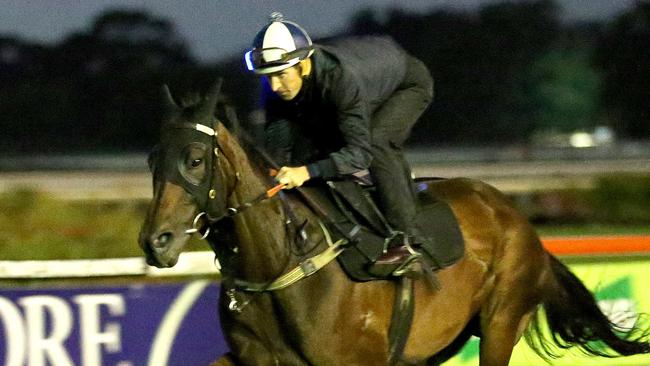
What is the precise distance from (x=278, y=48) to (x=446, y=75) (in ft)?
88.6

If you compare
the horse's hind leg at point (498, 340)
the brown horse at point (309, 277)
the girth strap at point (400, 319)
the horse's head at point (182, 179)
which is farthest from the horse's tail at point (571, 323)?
the horse's head at point (182, 179)

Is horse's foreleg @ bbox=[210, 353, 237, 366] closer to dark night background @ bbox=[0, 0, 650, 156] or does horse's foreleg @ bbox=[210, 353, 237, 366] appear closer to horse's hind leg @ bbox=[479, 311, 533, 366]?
horse's hind leg @ bbox=[479, 311, 533, 366]

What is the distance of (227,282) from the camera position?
4199 mm

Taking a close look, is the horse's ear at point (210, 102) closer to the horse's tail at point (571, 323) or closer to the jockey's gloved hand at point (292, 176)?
the jockey's gloved hand at point (292, 176)

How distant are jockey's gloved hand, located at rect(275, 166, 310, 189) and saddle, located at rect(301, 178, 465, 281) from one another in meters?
0.24

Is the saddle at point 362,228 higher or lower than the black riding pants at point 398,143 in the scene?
lower

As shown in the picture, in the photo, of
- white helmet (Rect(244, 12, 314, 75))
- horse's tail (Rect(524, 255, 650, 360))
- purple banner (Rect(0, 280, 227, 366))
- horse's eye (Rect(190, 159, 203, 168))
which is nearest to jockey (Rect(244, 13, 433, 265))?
white helmet (Rect(244, 12, 314, 75))

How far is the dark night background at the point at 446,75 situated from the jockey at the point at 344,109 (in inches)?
877

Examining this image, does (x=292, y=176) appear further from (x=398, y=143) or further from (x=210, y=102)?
(x=398, y=143)

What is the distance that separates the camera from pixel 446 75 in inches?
1213

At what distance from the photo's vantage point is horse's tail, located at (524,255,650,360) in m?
5.55

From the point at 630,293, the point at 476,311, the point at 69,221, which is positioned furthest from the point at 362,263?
the point at 69,221

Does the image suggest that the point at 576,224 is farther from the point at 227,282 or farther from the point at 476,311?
the point at 227,282

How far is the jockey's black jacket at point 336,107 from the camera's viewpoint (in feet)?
14.0
